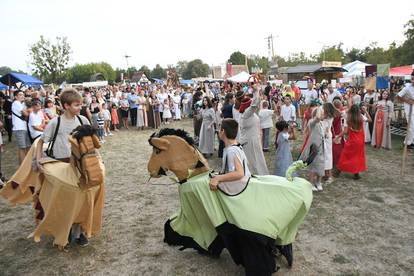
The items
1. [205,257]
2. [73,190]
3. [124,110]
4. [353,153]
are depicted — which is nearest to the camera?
[73,190]

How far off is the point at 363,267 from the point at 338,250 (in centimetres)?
43

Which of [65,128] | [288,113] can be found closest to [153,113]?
[288,113]

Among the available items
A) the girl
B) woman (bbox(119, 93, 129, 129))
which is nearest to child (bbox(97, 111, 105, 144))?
woman (bbox(119, 93, 129, 129))

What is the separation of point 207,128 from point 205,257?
5.76m

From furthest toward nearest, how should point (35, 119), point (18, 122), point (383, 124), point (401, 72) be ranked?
point (401, 72), point (383, 124), point (18, 122), point (35, 119)

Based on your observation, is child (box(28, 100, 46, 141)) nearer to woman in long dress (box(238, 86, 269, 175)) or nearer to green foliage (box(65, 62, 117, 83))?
woman in long dress (box(238, 86, 269, 175))

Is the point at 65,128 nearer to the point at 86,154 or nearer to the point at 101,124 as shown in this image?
the point at 86,154

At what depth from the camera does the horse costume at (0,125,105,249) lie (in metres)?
3.77

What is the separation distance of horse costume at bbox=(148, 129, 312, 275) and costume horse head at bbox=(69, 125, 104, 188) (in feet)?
2.07

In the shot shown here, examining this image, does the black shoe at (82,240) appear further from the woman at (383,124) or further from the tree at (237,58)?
the tree at (237,58)

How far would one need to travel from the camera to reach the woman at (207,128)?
9.63 m

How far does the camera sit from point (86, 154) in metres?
3.76

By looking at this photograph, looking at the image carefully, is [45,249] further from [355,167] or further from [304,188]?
[355,167]

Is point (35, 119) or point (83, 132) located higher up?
point (83, 132)
